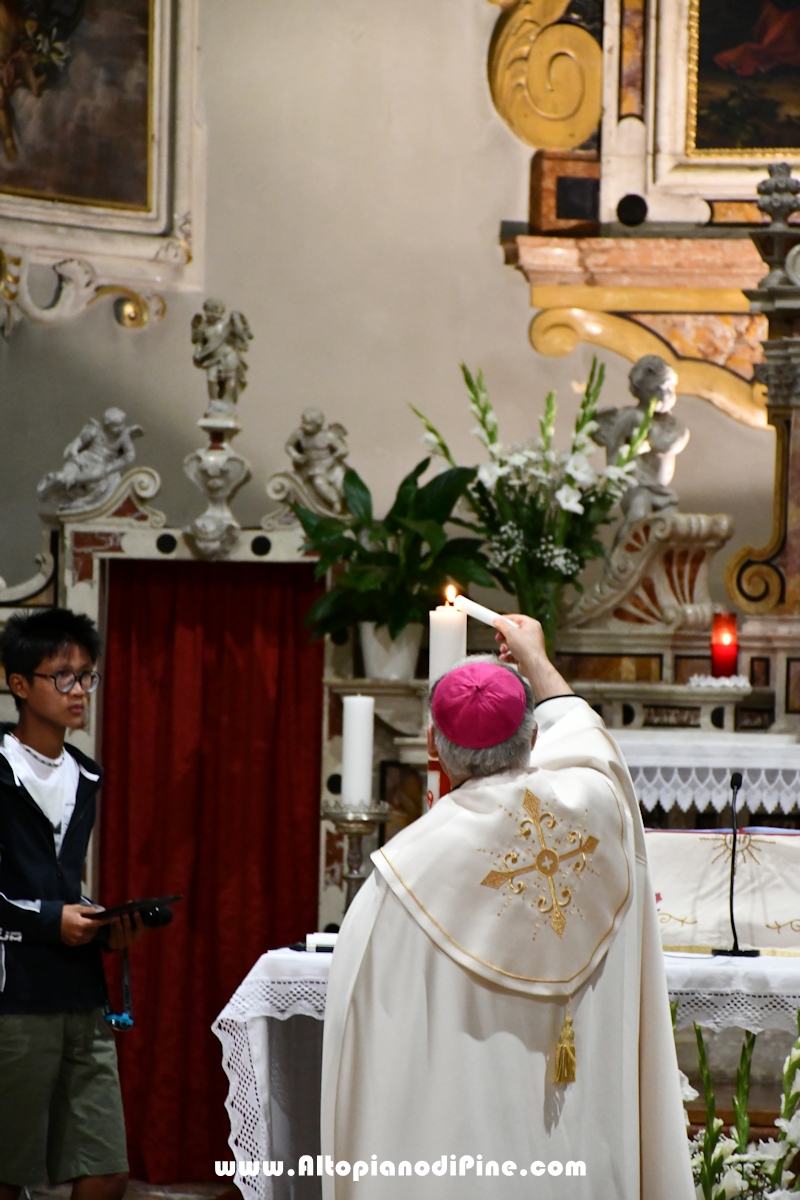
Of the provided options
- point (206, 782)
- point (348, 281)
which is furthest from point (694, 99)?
point (206, 782)

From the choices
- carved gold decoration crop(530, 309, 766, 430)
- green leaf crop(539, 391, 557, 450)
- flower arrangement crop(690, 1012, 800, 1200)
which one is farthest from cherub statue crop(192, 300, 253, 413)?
flower arrangement crop(690, 1012, 800, 1200)

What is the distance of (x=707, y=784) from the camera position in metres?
5.27

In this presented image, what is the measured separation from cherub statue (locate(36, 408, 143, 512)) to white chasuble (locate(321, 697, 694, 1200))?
10.0 feet

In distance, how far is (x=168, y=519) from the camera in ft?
24.0

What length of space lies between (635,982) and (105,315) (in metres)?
5.36

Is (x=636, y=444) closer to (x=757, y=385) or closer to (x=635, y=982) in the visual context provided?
(x=757, y=385)

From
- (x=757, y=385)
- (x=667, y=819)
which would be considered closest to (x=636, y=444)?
(x=667, y=819)

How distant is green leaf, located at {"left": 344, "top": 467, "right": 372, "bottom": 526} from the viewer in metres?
5.45

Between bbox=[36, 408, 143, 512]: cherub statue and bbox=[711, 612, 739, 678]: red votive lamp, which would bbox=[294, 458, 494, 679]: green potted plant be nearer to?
bbox=[36, 408, 143, 512]: cherub statue

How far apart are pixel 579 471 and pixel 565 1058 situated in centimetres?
306

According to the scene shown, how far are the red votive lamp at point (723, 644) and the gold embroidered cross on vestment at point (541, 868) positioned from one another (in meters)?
2.88

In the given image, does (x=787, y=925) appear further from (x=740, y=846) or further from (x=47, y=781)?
(x=47, y=781)

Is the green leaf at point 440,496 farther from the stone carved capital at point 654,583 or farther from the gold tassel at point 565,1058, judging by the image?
the gold tassel at point 565,1058

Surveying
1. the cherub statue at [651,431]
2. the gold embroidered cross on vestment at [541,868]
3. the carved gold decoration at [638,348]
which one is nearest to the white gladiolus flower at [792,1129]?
the gold embroidered cross on vestment at [541,868]
